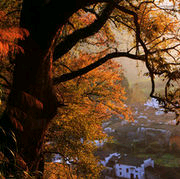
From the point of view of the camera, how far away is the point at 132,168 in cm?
2762

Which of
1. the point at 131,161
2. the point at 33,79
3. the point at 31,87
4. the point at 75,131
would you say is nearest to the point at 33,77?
the point at 33,79

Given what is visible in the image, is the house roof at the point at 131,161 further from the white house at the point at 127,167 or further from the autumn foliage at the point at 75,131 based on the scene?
the autumn foliage at the point at 75,131

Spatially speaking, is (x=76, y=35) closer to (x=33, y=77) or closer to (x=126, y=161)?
(x=33, y=77)

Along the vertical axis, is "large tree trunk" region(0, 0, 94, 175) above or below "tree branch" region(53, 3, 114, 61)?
below

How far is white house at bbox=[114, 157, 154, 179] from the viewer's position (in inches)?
1067

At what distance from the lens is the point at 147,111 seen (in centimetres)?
5188

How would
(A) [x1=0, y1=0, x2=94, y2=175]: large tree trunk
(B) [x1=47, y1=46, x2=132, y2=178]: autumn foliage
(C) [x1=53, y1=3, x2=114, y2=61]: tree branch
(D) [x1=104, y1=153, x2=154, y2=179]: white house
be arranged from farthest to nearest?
(D) [x1=104, y1=153, x2=154, y2=179]: white house → (B) [x1=47, y1=46, x2=132, y2=178]: autumn foliage → (C) [x1=53, y1=3, x2=114, y2=61]: tree branch → (A) [x1=0, y1=0, x2=94, y2=175]: large tree trunk

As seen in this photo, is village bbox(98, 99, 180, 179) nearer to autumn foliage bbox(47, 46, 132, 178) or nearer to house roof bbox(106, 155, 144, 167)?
house roof bbox(106, 155, 144, 167)

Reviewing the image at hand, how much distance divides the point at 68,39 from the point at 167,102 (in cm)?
265

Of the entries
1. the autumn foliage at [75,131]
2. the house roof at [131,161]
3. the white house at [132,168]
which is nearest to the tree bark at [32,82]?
the autumn foliage at [75,131]

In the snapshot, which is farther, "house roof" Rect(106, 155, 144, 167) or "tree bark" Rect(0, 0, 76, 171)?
"house roof" Rect(106, 155, 144, 167)

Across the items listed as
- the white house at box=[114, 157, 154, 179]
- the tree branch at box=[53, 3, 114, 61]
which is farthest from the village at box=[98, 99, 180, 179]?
the tree branch at box=[53, 3, 114, 61]

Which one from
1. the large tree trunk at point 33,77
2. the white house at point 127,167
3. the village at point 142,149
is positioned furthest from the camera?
the village at point 142,149

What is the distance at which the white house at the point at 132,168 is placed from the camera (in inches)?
1067
